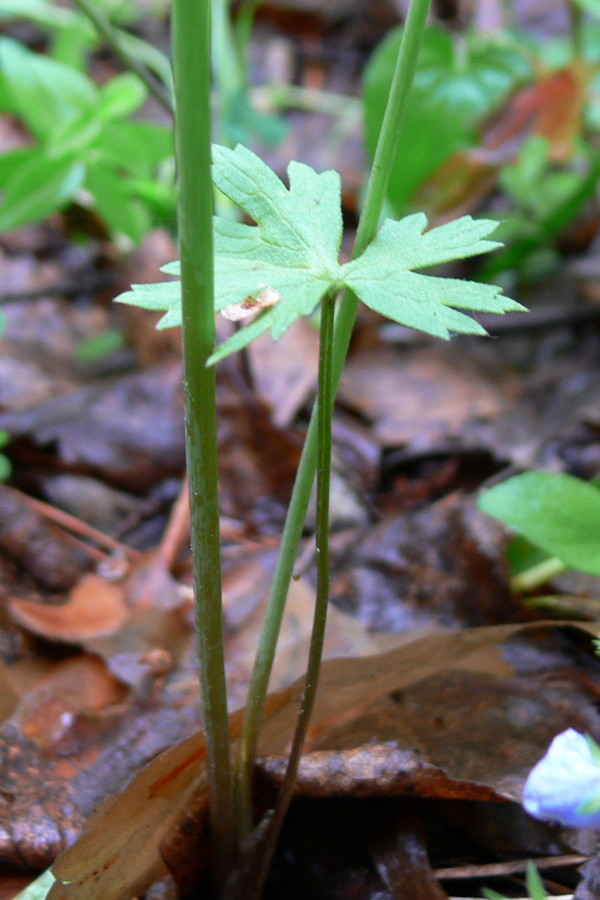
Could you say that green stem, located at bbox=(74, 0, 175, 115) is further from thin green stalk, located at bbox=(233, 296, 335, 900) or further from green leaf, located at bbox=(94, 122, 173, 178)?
thin green stalk, located at bbox=(233, 296, 335, 900)

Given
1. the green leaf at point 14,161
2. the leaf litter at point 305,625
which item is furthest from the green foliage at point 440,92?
the green leaf at point 14,161

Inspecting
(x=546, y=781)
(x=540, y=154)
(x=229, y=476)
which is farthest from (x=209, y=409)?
(x=540, y=154)

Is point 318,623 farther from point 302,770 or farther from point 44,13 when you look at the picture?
point 44,13

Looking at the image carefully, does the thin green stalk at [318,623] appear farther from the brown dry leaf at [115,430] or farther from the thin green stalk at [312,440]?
the brown dry leaf at [115,430]

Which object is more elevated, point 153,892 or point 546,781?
point 546,781

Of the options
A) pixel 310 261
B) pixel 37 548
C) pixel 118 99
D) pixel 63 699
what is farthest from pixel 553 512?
pixel 118 99

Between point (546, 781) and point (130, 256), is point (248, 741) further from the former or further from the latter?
point (130, 256)
